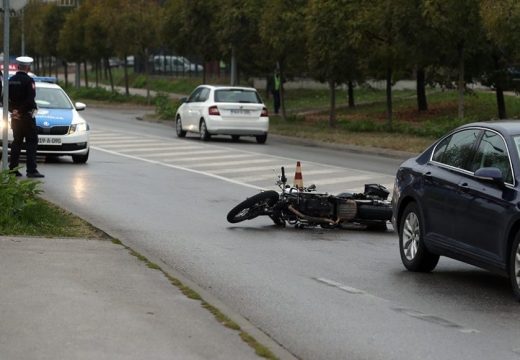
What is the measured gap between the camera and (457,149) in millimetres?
11617

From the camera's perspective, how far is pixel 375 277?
1162 centimetres

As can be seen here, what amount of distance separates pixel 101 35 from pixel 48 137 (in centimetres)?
4301

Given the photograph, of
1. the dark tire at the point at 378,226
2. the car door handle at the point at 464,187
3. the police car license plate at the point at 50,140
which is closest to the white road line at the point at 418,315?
the car door handle at the point at 464,187

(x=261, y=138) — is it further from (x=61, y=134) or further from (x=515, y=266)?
(x=515, y=266)

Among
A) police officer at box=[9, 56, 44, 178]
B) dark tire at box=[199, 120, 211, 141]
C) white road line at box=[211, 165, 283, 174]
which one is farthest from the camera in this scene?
dark tire at box=[199, 120, 211, 141]

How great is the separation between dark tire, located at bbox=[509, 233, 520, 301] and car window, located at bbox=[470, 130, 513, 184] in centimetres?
69

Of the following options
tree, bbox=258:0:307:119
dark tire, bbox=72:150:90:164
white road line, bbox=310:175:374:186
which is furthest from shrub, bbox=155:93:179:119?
white road line, bbox=310:175:374:186

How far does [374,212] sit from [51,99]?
12.6 metres

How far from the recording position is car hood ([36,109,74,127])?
24.7 metres

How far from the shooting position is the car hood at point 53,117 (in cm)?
2472

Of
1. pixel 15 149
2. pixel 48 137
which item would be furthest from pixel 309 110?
pixel 15 149

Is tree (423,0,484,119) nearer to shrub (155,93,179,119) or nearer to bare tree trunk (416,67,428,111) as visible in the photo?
bare tree trunk (416,67,428,111)

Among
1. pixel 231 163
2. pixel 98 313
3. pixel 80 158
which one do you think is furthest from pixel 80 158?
pixel 98 313

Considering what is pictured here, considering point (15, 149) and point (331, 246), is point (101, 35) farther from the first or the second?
point (331, 246)
